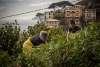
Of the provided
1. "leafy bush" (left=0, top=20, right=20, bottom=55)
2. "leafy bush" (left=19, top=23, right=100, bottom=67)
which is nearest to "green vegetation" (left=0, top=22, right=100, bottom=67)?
"leafy bush" (left=19, top=23, right=100, bottom=67)

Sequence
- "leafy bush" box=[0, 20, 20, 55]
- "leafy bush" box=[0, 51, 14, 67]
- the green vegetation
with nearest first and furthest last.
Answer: the green vegetation
"leafy bush" box=[0, 51, 14, 67]
"leafy bush" box=[0, 20, 20, 55]

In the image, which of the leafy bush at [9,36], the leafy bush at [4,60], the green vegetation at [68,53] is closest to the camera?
the green vegetation at [68,53]

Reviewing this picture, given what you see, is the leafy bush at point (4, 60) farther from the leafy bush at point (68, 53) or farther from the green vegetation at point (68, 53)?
the leafy bush at point (68, 53)

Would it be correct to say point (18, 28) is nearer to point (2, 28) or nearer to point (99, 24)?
point (2, 28)

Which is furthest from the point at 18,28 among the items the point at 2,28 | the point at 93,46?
the point at 93,46

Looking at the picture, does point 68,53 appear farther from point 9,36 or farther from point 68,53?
point 9,36

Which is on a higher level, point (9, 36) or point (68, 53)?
point (68, 53)

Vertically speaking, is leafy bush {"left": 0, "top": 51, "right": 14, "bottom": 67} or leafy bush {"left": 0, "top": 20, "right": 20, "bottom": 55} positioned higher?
leafy bush {"left": 0, "top": 51, "right": 14, "bottom": 67}

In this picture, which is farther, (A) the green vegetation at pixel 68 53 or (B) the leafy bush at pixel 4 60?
(B) the leafy bush at pixel 4 60

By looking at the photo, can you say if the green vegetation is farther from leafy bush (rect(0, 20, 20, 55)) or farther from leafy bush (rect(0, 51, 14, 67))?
leafy bush (rect(0, 20, 20, 55))

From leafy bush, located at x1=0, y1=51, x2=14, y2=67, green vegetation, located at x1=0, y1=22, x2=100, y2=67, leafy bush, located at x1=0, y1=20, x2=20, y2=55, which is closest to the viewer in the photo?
green vegetation, located at x1=0, y1=22, x2=100, y2=67

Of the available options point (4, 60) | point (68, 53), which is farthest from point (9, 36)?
point (68, 53)

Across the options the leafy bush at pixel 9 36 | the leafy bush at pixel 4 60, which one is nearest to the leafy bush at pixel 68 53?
the leafy bush at pixel 4 60

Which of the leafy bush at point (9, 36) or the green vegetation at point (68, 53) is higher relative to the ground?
the green vegetation at point (68, 53)
